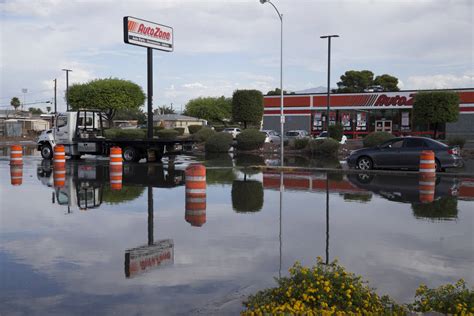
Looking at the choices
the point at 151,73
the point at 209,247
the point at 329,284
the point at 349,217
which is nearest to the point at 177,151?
the point at 151,73

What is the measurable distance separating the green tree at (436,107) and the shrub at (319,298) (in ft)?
138

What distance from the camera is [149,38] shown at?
32.0m

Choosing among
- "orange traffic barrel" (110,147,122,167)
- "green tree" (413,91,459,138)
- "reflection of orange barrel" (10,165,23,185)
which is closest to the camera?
"reflection of orange barrel" (10,165,23,185)

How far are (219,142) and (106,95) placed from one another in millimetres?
42434

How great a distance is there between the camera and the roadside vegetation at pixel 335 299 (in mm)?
4543

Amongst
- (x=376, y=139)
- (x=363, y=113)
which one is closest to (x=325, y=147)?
(x=376, y=139)

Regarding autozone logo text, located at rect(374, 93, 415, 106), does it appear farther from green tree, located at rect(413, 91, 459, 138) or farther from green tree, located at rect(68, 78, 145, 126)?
green tree, located at rect(68, 78, 145, 126)

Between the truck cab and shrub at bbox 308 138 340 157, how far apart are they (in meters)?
13.9

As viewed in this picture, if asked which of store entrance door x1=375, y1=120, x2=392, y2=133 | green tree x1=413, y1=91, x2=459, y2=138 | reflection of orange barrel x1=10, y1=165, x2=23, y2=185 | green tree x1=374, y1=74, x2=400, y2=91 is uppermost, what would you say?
green tree x1=374, y1=74, x2=400, y2=91

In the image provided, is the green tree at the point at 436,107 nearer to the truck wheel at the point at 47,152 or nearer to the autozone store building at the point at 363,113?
the autozone store building at the point at 363,113

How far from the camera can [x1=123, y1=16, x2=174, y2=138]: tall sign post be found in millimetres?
30719

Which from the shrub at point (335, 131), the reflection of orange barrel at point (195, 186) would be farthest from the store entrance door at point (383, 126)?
→ the reflection of orange barrel at point (195, 186)

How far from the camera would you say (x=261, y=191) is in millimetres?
16016

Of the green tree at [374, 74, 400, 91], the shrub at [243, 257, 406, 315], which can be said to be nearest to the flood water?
the shrub at [243, 257, 406, 315]
